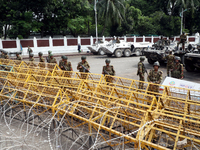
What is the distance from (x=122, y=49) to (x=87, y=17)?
1234cm

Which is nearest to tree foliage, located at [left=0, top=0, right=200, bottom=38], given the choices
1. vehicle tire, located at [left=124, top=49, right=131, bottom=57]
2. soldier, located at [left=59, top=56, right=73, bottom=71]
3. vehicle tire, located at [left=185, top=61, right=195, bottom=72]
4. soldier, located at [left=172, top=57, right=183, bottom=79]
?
vehicle tire, located at [left=124, top=49, right=131, bottom=57]

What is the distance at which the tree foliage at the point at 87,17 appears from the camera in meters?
23.5

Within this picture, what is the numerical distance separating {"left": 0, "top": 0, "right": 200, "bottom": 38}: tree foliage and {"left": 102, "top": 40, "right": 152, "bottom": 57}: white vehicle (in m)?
10.0

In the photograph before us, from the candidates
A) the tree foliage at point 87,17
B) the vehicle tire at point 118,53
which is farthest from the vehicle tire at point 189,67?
the tree foliage at point 87,17

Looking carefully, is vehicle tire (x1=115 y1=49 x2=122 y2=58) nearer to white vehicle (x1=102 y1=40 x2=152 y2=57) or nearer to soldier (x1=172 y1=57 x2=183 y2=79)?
white vehicle (x1=102 y1=40 x2=152 y2=57)

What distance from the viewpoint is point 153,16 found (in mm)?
34406

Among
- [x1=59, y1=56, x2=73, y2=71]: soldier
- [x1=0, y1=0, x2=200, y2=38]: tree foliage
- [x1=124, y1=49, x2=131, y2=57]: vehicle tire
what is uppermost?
[x1=0, y1=0, x2=200, y2=38]: tree foliage

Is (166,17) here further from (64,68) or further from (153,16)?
(64,68)

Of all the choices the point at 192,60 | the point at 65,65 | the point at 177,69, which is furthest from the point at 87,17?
the point at 177,69

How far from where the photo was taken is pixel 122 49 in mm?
18438

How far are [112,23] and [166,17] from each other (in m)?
9.79

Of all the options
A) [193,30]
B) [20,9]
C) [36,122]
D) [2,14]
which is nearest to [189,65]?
[36,122]

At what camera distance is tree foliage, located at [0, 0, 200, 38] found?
23.5 m

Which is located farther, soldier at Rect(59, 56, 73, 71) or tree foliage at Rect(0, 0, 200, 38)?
tree foliage at Rect(0, 0, 200, 38)
